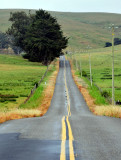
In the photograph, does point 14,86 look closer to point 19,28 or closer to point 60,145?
point 60,145

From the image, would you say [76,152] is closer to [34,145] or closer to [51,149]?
[51,149]

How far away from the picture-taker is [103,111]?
1197 inches

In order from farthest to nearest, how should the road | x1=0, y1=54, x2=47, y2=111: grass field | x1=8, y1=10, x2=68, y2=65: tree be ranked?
x1=8, y1=10, x2=68, y2=65: tree < x1=0, y1=54, x2=47, y2=111: grass field < the road

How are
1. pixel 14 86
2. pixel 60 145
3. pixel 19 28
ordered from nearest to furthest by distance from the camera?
pixel 60 145 → pixel 14 86 → pixel 19 28

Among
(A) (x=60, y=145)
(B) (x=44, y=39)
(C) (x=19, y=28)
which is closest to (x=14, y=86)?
(B) (x=44, y=39)

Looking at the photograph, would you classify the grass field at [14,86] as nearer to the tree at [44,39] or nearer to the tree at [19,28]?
the tree at [44,39]

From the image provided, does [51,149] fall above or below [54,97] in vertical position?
above

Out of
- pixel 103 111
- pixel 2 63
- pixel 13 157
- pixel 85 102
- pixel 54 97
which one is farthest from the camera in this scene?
pixel 2 63

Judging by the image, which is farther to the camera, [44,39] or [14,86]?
[44,39]

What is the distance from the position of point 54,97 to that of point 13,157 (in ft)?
169

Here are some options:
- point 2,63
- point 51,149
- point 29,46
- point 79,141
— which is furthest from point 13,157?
point 2,63

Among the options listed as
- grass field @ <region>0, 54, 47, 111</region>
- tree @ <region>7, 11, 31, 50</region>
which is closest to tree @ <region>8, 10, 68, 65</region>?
grass field @ <region>0, 54, 47, 111</region>

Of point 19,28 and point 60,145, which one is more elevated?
point 19,28

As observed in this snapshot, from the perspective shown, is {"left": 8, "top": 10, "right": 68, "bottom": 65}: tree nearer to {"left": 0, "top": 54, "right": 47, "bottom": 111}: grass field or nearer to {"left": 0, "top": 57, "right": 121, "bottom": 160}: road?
{"left": 0, "top": 54, "right": 47, "bottom": 111}: grass field
